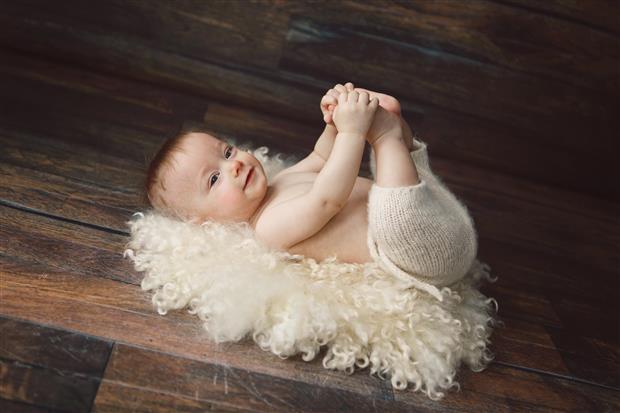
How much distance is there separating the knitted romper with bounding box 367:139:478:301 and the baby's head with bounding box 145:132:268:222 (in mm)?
280

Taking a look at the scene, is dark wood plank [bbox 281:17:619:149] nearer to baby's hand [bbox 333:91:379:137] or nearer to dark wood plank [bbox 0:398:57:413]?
baby's hand [bbox 333:91:379:137]

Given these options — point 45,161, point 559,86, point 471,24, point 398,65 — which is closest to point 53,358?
point 45,161

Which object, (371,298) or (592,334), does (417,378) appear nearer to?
Answer: (371,298)

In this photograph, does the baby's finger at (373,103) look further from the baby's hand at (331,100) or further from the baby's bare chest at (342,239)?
the baby's bare chest at (342,239)

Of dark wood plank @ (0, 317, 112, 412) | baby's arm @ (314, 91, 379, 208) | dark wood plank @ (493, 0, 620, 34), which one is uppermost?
dark wood plank @ (493, 0, 620, 34)

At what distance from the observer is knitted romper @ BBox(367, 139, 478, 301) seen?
1147 mm

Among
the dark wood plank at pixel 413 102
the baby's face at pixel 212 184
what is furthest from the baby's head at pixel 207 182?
the dark wood plank at pixel 413 102

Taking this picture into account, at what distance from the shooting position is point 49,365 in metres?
0.99

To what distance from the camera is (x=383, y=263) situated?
1.21 meters

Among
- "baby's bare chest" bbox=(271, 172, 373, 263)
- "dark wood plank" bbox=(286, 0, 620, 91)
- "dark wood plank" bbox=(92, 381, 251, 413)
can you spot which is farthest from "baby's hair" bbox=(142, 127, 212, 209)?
"dark wood plank" bbox=(286, 0, 620, 91)

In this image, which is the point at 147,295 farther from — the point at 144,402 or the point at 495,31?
the point at 495,31

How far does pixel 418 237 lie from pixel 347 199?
184mm

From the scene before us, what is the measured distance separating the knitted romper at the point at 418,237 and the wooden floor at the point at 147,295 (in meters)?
0.21

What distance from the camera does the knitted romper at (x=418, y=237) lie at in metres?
1.15
